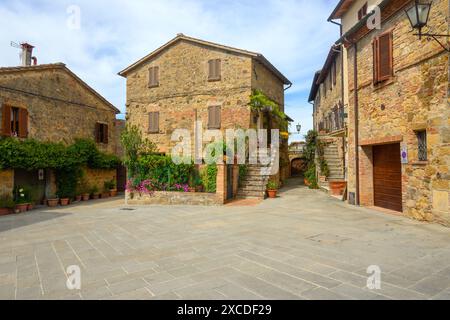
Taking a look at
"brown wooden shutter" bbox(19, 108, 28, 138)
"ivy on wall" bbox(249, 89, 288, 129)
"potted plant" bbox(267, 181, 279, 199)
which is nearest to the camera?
Answer: "potted plant" bbox(267, 181, 279, 199)

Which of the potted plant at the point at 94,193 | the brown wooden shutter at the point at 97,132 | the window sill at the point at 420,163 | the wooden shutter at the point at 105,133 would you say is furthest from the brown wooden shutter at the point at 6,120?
the window sill at the point at 420,163

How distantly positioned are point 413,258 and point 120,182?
17.3m

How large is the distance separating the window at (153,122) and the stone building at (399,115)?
10346mm

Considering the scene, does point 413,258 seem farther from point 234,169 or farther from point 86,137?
point 86,137

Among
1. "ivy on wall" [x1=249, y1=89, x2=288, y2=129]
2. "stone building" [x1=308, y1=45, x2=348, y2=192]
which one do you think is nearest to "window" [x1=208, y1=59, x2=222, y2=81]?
"ivy on wall" [x1=249, y1=89, x2=288, y2=129]

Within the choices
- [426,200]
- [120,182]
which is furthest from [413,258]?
[120,182]

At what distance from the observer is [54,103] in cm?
1359

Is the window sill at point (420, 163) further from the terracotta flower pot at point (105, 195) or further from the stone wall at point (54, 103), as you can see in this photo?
the terracotta flower pot at point (105, 195)

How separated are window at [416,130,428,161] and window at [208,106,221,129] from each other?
9.13 metres

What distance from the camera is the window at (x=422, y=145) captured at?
21.0ft

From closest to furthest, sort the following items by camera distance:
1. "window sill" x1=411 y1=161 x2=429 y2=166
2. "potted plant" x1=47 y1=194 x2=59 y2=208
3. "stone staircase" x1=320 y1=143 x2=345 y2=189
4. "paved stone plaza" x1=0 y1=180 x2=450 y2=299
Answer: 1. "paved stone plaza" x1=0 y1=180 x2=450 y2=299
2. "window sill" x1=411 y1=161 x2=429 y2=166
3. "potted plant" x1=47 y1=194 x2=59 y2=208
4. "stone staircase" x1=320 y1=143 x2=345 y2=189

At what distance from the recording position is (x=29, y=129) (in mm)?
12391

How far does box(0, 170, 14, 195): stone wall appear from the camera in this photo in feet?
36.8

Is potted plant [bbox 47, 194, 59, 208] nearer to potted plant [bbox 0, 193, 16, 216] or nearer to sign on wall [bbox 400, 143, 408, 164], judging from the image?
potted plant [bbox 0, 193, 16, 216]
